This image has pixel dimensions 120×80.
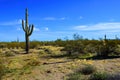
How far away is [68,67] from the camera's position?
1892 centimetres

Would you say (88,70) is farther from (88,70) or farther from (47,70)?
(47,70)

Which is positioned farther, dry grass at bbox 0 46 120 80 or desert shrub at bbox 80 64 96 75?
desert shrub at bbox 80 64 96 75

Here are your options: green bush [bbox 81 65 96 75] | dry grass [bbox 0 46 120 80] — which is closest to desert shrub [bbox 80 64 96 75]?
green bush [bbox 81 65 96 75]

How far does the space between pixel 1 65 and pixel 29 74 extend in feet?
5.30

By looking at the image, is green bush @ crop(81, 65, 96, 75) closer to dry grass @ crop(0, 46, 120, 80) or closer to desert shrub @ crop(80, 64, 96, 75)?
desert shrub @ crop(80, 64, 96, 75)

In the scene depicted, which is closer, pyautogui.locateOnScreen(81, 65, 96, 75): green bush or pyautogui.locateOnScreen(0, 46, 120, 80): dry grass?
pyautogui.locateOnScreen(0, 46, 120, 80): dry grass

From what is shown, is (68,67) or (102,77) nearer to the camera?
(102,77)

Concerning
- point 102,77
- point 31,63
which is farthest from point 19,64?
point 102,77

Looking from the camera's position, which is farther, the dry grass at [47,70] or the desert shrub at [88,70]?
the desert shrub at [88,70]

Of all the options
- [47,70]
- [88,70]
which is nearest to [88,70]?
[88,70]

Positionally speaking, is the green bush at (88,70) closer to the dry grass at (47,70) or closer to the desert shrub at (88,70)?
the desert shrub at (88,70)

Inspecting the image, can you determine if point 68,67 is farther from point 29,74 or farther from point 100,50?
point 100,50

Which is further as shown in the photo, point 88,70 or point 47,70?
point 47,70

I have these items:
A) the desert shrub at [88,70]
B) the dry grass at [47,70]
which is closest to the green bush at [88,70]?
the desert shrub at [88,70]
